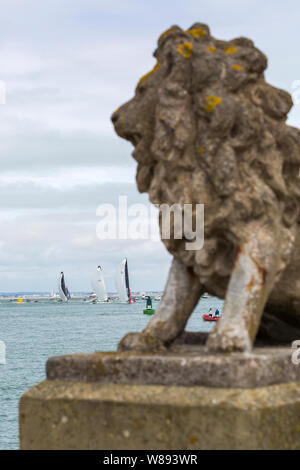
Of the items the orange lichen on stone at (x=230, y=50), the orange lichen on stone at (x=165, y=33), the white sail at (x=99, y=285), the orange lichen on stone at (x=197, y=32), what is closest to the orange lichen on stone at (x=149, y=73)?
the orange lichen on stone at (x=165, y=33)

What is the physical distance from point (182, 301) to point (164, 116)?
147 cm

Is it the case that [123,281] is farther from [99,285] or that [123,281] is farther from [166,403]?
[166,403]

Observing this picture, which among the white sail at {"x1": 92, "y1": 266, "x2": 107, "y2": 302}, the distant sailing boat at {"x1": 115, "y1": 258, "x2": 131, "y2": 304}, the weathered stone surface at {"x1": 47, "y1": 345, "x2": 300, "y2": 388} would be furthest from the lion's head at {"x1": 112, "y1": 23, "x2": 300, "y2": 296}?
the white sail at {"x1": 92, "y1": 266, "x2": 107, "y2": 302}

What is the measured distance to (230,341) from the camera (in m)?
4.87

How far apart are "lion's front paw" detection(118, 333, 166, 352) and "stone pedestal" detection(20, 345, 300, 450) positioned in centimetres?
29

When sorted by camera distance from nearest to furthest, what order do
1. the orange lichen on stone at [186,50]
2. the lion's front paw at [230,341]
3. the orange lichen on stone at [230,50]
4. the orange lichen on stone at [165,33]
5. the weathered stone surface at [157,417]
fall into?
the weathered stone surface at [157,417] → the lion's front paw at [230,341] → the orange lichen on stone at [186,50] → the orange lichen on stone at [230,50] → the orange lichen on stone at [165,33]

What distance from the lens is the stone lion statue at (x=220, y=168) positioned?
16.7 feet

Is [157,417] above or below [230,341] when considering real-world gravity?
below

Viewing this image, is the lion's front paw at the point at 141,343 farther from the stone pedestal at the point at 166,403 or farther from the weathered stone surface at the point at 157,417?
the weathered stone surface at the point at 157,417

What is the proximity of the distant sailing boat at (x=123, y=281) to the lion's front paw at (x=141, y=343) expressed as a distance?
269ft

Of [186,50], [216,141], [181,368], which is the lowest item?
[181,368]

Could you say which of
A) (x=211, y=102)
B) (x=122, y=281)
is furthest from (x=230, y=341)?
(x=122, y=281)

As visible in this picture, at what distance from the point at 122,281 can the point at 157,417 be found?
88.3m

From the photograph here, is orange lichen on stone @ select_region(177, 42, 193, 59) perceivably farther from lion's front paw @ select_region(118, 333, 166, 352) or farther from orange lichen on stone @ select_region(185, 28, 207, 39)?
lion's front paw @ select_region(118, 333, 166, 352)
